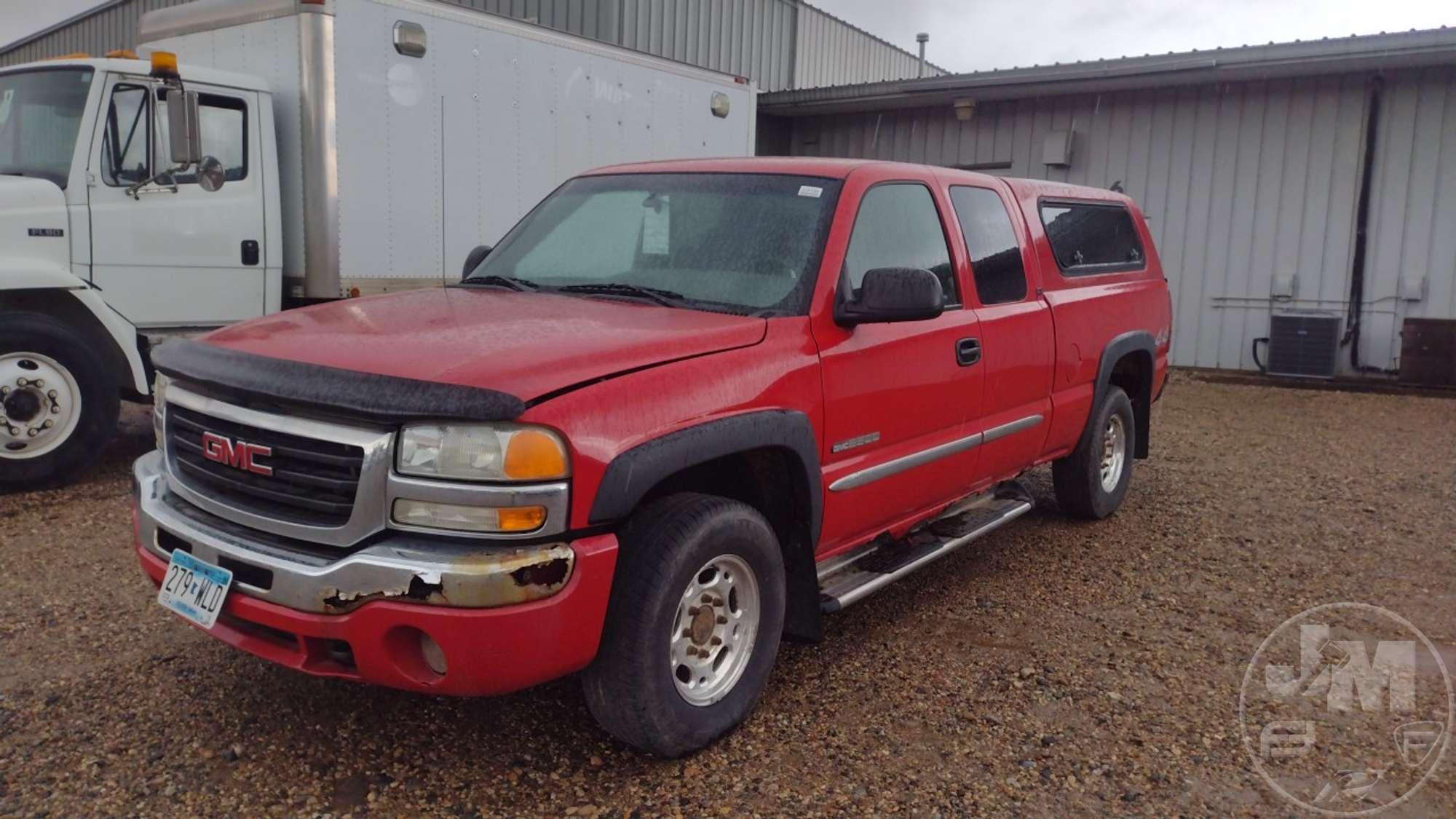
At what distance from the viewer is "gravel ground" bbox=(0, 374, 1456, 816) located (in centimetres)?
295

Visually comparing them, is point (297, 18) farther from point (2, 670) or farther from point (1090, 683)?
point (1090, 683)

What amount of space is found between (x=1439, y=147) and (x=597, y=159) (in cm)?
939

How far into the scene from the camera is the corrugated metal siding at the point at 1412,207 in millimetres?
11594

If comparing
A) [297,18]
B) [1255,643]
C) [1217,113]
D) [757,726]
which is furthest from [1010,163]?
[757,726]

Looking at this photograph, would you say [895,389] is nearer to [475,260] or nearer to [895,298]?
[895,298]

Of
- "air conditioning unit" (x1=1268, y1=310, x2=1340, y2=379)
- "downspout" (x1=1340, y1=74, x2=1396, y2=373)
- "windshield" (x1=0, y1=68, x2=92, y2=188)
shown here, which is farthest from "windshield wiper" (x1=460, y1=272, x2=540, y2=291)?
"downspout" (x1=1340, y1=74, x2=1396, y2=373)

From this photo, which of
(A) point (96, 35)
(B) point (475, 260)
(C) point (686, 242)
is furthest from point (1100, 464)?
(A) point (96, 35)

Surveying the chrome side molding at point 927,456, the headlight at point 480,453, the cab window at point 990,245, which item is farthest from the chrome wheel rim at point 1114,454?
the headlight at point 480,453

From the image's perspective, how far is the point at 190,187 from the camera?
6434 millimetres

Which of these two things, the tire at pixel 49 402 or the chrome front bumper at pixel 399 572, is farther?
the tire at pixel 49 402

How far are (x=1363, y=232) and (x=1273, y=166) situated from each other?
124cm

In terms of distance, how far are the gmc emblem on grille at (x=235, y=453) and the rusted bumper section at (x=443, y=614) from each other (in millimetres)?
203

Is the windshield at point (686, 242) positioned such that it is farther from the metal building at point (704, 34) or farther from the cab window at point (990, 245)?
the metal building at point (704, 34)

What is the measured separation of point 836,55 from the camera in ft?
75.8
